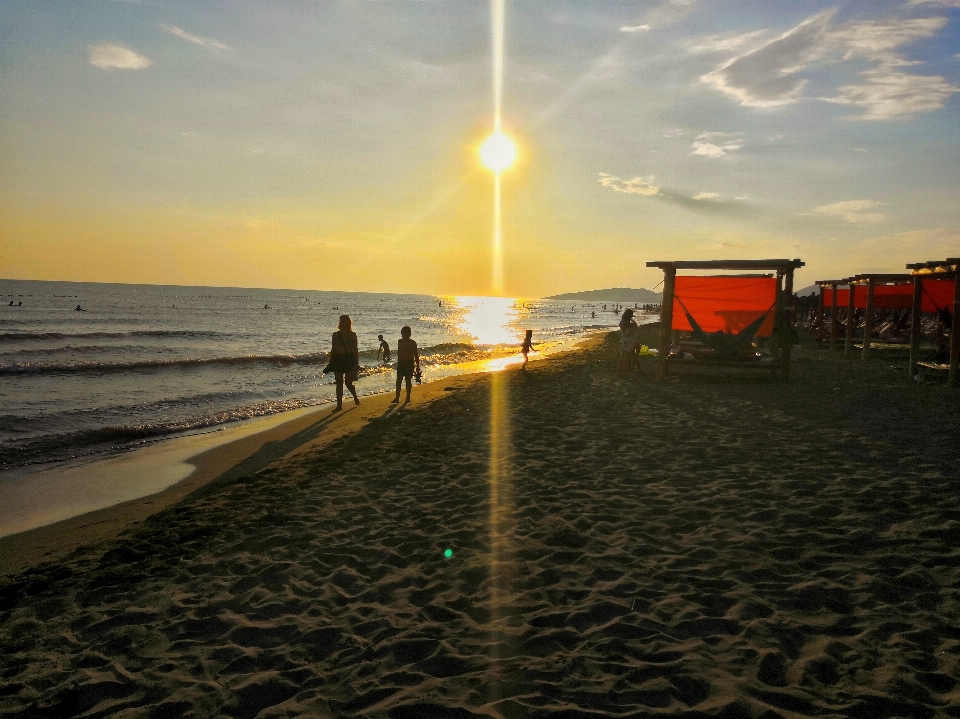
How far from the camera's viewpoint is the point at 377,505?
6.25 metres

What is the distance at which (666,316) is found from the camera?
15.0 metres

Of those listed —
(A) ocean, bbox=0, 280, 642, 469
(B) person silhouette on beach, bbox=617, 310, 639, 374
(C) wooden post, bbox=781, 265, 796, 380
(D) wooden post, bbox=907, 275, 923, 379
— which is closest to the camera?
(A) ocean, bbox=0, 280, 642, 469

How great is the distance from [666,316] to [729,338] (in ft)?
5.72

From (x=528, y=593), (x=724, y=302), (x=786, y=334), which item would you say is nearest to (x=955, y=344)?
(x=786, y=334)

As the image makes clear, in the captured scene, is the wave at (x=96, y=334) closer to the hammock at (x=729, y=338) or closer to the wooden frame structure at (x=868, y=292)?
the hammock at (x=729, y=338)

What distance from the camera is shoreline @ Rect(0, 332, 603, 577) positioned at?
19.1ft

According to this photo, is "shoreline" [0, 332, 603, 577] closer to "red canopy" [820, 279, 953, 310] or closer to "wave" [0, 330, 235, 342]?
"red canopy" [820, 279, 953, 310]

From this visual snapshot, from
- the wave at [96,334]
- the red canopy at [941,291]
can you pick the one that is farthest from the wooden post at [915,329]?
the wave at [96,334]

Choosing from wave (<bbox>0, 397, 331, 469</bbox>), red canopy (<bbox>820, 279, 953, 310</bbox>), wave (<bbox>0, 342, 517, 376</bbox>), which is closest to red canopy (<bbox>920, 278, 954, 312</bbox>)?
red canopy (<bbox>820, 279, 953, 310</bbox>)

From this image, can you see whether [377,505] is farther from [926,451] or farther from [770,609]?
[926,451]

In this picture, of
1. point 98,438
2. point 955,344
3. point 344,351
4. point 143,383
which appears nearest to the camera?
point 98,438

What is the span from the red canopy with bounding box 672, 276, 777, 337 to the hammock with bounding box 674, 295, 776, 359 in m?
0.27

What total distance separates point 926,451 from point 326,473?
8.42 m

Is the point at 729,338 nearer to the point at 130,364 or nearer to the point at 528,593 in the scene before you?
the point at 528,593
